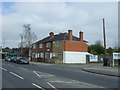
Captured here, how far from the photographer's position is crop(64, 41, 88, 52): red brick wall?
49.2 metres

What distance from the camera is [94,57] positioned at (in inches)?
2126

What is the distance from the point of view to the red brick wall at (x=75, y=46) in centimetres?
4916

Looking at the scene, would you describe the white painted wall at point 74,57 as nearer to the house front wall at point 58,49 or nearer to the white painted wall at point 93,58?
the house front wall at point 58,49

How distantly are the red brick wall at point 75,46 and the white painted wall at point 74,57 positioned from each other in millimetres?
975

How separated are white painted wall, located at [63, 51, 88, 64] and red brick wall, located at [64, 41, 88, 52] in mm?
975

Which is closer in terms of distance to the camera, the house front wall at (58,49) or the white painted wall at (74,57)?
the white painted wall at (74,57)

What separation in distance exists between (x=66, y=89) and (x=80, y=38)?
44.2 metres

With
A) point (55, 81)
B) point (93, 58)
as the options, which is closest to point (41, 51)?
point (93, 58)

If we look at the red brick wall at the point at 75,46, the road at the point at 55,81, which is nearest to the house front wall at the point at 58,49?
the red brick wall at the point at 75,46

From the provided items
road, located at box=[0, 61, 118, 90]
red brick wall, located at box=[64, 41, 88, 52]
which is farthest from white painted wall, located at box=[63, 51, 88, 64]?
road, located at box=[0, 61, 118, 90]

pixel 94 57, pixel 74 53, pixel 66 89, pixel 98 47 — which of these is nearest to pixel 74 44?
pixel 74 53

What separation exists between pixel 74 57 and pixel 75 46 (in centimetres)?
302

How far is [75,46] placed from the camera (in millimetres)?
51250

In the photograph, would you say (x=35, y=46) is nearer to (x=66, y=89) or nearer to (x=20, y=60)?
(x=20, y=60)
